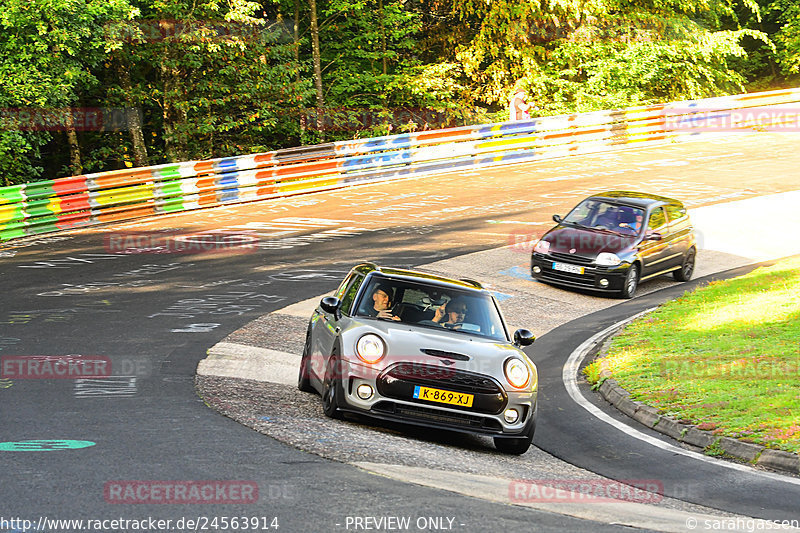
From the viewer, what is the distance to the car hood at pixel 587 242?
60.1ft

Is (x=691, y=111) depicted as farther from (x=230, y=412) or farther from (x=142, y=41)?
(x=230, y=412)

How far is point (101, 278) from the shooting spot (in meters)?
17.0

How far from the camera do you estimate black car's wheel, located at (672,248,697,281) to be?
64.9 ft

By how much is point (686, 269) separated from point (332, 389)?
41.1 ft

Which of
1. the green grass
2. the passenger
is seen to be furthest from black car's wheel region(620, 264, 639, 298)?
the passenger

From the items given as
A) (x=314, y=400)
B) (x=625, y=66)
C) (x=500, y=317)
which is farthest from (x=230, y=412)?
(x=625, y=66)

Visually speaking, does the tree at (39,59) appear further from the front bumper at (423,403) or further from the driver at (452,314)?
the front bumper at (423,403)

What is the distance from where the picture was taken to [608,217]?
19219 millimetres

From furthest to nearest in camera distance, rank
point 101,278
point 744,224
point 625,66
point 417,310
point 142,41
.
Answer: point 625,66 < point 142,41 < point 744,224 < point 101,278 < point 417,310

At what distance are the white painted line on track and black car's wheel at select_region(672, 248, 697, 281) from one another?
3.36 meters

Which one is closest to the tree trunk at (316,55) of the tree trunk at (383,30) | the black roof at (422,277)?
the tree trunk at (383,30)

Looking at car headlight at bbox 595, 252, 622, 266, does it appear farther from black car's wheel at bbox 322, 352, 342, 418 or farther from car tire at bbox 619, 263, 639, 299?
black car's wheel at bbox 322, 352, 342, 418

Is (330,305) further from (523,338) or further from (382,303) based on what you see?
(523,338)

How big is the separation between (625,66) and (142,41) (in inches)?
871
